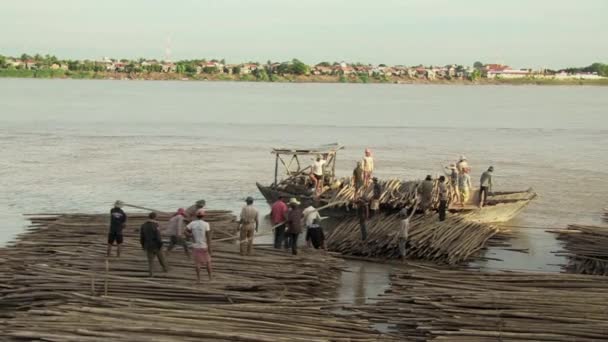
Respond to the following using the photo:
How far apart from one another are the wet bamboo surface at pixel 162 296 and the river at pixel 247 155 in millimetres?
3955

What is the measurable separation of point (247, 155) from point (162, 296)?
34.5 metres

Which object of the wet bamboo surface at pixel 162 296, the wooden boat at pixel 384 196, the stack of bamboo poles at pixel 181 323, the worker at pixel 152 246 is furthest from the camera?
the wooden boat at pixel 384 196

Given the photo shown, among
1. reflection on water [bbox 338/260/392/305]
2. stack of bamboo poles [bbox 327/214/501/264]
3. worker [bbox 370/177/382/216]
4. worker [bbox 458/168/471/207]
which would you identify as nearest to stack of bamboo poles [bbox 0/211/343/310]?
reflection on water [bbox 338/260/392/305]

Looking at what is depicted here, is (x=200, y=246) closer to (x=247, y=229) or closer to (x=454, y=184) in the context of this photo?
(x=247, y=229)

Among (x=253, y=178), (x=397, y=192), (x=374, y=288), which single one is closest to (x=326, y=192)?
(x=397, y=192)

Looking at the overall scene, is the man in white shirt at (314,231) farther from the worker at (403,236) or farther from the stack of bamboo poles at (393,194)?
the stack of bamboo poles at (393,194)

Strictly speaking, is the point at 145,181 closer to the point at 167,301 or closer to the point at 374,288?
the point at 374,288

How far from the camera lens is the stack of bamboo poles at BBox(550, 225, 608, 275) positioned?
17.3 metres

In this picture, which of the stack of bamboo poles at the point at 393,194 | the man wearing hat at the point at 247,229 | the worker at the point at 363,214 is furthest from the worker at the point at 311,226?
the stack of bamboo poles at the point at 393,194

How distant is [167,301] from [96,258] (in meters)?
2.80

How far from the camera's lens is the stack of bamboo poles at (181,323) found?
→ 1097 centimetres

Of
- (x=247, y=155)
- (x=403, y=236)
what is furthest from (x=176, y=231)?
(x=247, y=155)

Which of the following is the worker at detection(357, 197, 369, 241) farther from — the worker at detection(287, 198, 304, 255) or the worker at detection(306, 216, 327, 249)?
the worker at detection(287, 198, 304, 255)

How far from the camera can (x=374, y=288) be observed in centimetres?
1666
